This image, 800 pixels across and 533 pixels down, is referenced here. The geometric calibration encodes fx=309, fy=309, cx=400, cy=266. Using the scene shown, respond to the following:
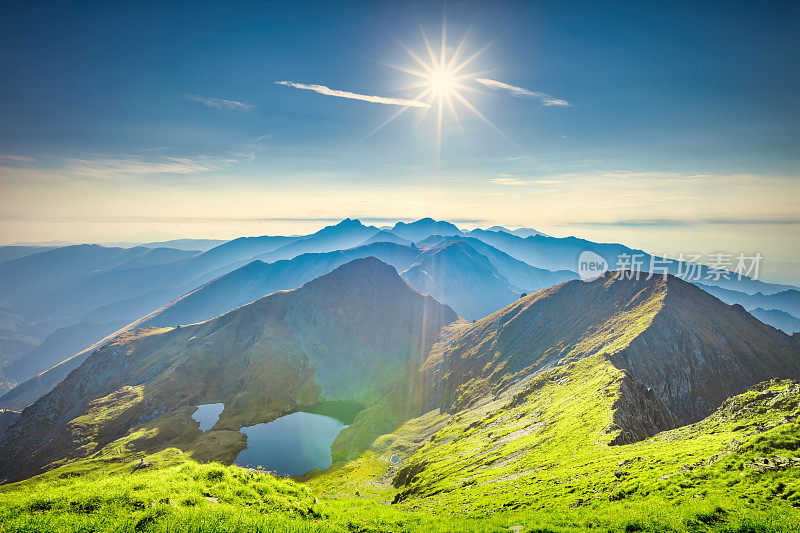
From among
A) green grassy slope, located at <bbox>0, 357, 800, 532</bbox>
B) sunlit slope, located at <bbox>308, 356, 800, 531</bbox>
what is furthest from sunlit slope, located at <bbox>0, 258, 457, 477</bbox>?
green grassy slope, located at <bbox>0, 357, 800, 532</bbox>

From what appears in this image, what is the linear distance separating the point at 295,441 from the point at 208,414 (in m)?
53.2

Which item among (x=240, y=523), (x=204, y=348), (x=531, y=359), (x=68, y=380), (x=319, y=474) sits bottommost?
(x=68, y=380)

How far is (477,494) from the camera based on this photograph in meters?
37.3

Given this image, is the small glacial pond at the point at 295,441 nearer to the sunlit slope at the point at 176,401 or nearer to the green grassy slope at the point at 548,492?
the sunlit slope at the point at 176,401

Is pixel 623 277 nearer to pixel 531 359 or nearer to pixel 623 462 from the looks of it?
pixel 531 359

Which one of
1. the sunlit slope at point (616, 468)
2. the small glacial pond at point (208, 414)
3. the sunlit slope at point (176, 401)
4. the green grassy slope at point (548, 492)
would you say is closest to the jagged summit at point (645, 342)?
the sunlit slope at point (616, 468)

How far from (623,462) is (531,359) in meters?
105

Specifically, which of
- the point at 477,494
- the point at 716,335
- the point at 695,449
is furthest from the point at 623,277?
the point at 477,494

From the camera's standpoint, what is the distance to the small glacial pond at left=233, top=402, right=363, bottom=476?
117481 millimetres

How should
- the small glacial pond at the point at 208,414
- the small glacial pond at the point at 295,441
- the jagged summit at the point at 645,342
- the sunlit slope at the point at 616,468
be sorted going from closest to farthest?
the sunlit slope at the point at 616,468 < the jagged summit at the point at 645,342 < the small glacial pond at the point at 295,441 < the small glacial pond at the point at 208,414

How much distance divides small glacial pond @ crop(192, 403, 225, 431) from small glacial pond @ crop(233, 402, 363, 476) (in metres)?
18.4

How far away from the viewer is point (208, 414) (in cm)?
15588

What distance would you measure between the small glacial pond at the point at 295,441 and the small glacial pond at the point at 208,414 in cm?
1839

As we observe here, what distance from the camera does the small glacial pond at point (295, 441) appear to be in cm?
11748
